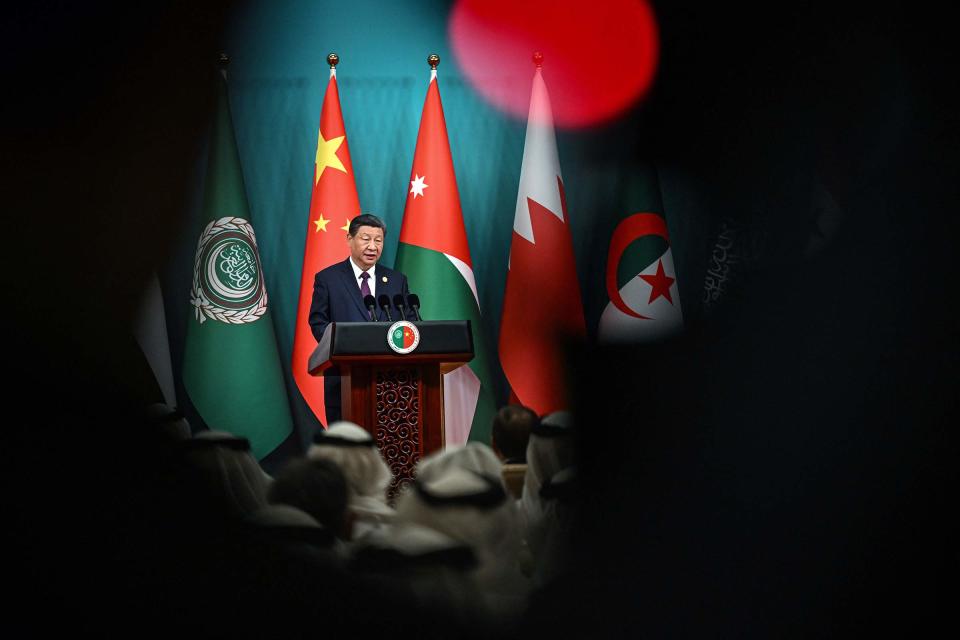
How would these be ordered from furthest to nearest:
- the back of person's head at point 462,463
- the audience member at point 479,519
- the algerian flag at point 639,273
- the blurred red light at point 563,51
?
the blurred red light at point 563,51 → the algerian flag at point 639,273 → the back of person's head at point 462,463 → the audience member at point 479,519

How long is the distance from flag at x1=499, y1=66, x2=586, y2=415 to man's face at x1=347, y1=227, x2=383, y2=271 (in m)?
1.13

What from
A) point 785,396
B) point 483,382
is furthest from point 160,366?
point 785,396

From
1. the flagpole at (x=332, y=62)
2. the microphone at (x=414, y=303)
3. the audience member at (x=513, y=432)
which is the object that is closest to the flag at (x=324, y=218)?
the flagpole at (x=332, y=62)

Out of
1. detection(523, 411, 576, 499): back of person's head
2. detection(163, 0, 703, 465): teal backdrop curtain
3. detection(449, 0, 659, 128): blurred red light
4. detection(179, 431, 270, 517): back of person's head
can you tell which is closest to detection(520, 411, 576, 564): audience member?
detection(523, 411, 576, 499): back of person's head

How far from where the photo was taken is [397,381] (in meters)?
2.60

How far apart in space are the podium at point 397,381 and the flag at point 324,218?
67.3 inches

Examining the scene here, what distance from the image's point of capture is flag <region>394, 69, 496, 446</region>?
14.0 ft

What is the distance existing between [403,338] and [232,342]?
199 cm

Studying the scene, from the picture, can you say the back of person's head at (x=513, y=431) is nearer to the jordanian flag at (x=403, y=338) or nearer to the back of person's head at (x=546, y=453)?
the back of person's head at (x=546, y=453)

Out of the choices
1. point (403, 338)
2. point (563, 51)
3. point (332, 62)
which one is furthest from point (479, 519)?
point (563, 51)

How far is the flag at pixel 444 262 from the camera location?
4258 mm

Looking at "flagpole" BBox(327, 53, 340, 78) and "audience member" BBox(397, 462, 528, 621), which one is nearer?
"audience member" BBox(397, 462, 528, 621)

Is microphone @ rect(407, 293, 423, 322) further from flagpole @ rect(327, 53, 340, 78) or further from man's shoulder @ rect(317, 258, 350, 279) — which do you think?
flagpole @ rect(327, 53, 340, 78)

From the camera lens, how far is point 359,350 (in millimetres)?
2473
